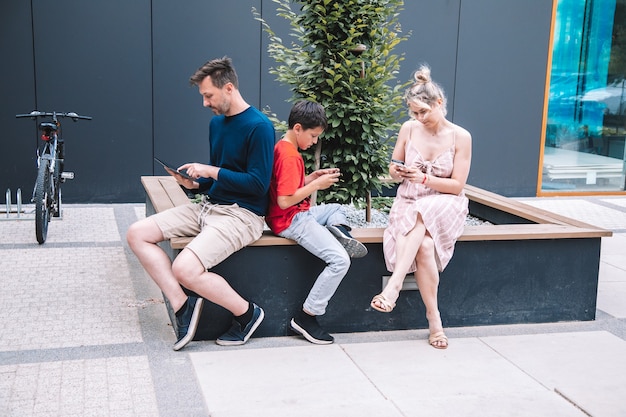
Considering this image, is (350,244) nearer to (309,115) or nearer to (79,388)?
(309,115)

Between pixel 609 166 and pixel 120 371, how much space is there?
8636 millimetres

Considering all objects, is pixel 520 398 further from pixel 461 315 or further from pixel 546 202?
pixel 546 202

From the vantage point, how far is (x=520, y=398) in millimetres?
4078

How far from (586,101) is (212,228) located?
770cm

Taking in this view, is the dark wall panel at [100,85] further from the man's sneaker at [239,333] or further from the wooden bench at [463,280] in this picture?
the man's sneaker at [239,333]

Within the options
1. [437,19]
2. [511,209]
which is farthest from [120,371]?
[437,19]

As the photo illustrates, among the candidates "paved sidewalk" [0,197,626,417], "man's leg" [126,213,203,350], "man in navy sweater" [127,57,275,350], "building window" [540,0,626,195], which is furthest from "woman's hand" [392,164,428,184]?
"building window" [540,0,626,195]

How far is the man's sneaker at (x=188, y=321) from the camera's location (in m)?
4.60

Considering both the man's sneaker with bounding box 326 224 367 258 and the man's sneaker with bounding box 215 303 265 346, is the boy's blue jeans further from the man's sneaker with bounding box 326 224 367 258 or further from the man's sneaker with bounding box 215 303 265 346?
the man's sneaker with bounding box 215 303 265 346

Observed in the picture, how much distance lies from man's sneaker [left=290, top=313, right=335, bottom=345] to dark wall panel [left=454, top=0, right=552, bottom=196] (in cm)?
583

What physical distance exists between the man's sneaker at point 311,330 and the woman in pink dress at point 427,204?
16.2 inches

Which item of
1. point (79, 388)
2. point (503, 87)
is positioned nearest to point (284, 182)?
point (79, 388)

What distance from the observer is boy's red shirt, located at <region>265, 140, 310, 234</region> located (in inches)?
182

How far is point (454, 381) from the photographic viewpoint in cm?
428
